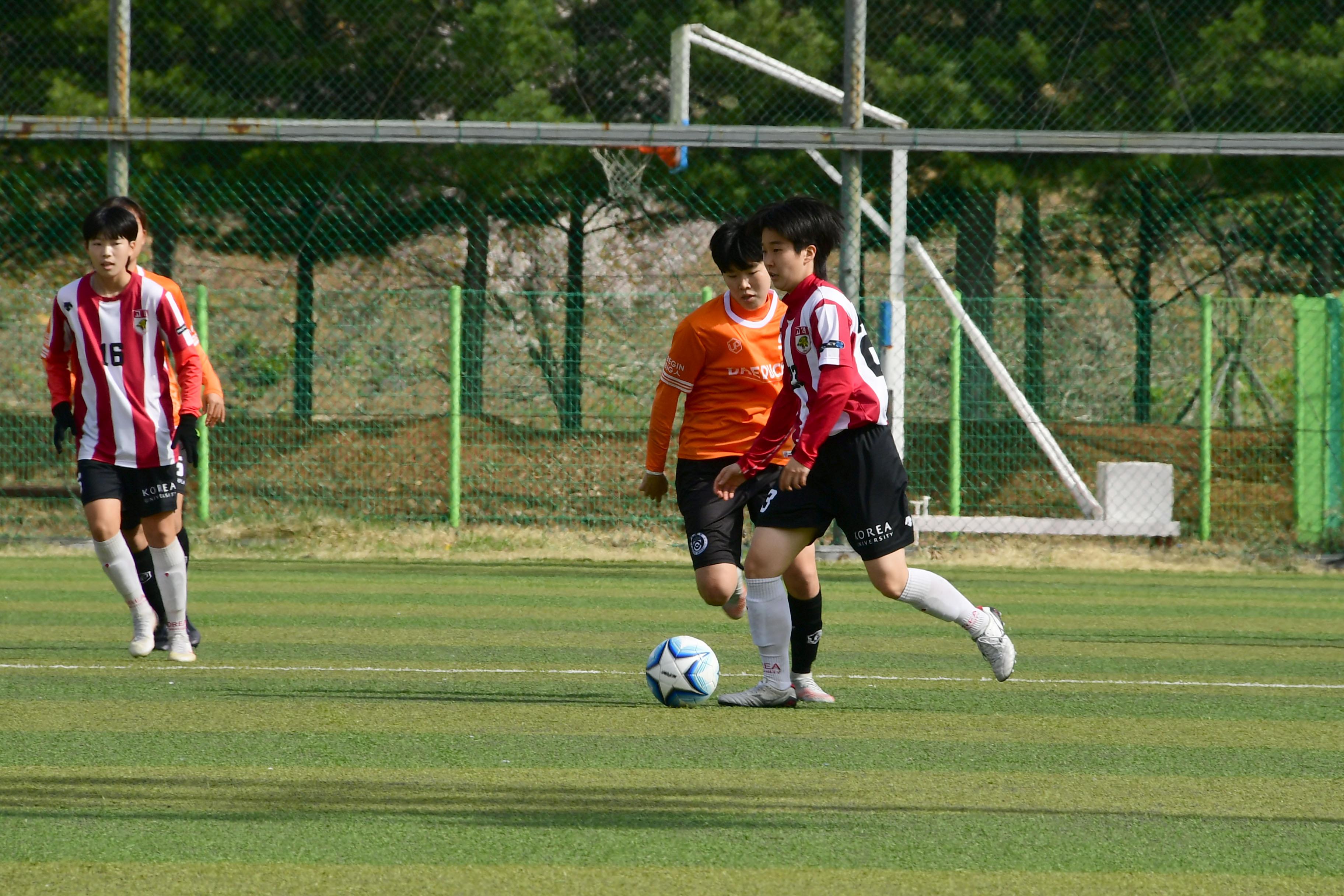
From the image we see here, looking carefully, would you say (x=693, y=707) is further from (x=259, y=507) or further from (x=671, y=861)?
(x=259, y=507)

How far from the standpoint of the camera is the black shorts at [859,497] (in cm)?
585

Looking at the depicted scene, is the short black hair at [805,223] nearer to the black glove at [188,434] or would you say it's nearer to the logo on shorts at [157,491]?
the black glove at [188,434]

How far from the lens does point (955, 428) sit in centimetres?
1477

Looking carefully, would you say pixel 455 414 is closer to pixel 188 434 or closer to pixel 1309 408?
pixel 1309 408

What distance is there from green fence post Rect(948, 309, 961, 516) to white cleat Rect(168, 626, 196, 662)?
27.9 feet

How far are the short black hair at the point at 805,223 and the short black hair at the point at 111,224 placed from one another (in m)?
2.69

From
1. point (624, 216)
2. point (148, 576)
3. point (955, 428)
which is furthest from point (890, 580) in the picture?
point (624, 216)

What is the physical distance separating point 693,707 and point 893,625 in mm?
3136

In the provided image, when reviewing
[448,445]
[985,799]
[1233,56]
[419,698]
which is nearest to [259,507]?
[448,445]

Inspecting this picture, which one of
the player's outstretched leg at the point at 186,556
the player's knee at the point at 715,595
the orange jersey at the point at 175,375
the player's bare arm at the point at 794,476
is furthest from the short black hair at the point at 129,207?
the player's bare arm at the point at 794,476

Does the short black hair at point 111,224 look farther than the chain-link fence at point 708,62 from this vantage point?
No

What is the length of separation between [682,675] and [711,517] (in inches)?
31.6

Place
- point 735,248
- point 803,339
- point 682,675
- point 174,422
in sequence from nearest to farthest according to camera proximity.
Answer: point 803,339 < point 682,675 < point 735,248 < point 174,422

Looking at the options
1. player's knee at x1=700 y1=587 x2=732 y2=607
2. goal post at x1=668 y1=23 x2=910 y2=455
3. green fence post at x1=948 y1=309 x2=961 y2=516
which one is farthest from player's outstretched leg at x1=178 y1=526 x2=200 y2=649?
green fence post at x1=948 y1=309 x2=961 y2=516
